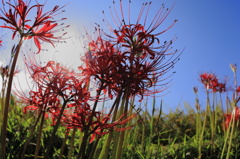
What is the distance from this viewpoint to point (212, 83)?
165 inches

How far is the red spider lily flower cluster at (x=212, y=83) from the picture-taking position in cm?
409

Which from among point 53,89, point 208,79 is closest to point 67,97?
point 53,89

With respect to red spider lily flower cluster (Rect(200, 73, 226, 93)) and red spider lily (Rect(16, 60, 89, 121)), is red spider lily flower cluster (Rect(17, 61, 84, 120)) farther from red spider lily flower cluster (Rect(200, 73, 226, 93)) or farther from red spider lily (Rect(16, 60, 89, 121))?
red spider lily flower cluster (Rect(200, 73, 226, 93))

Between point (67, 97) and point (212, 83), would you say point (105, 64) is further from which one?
point (212, 83)

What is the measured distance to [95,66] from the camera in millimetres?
1636

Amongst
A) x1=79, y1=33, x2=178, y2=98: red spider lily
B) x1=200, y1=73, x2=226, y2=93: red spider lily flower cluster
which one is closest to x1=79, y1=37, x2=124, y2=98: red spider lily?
x1=79, y1=33, x2=178, y2=98: red spider lily

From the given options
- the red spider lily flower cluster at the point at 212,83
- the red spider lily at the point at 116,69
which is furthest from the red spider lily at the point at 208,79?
the red spider lily at the point at 116,69

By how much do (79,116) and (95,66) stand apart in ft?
1.03

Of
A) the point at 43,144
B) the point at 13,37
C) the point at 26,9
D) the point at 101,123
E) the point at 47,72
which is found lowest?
the point at 43,144

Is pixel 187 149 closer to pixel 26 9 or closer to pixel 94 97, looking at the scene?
pixel 94 97

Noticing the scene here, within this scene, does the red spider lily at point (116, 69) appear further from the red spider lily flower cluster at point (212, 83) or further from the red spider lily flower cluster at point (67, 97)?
the red spider lily flower cluster at point (212, 83)

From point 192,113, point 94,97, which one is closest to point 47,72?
point 94,97

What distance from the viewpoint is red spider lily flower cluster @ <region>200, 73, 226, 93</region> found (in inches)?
161

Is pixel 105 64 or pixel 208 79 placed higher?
pixel 208 79
